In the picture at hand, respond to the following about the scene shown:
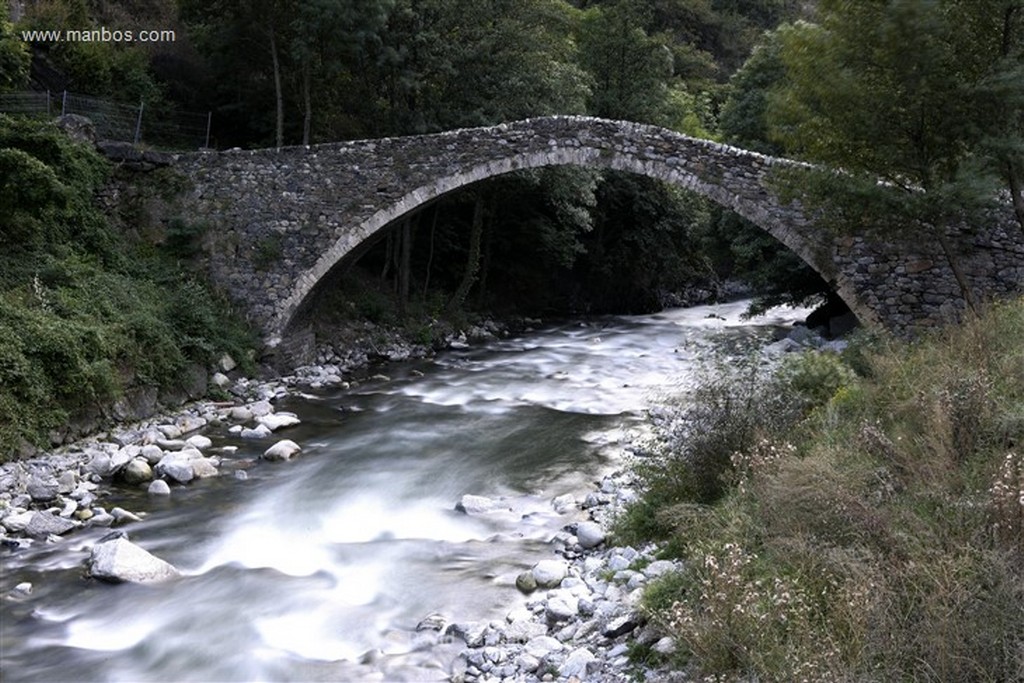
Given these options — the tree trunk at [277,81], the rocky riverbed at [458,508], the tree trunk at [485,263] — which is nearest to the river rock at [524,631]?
the rocky riverbed at [458,508]

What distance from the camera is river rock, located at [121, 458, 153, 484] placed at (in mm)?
8117

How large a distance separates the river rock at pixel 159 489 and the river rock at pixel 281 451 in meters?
1.31

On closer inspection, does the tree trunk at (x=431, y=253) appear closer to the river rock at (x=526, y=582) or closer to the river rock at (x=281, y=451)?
the river rock at (x=281, y=451)

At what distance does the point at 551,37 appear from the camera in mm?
16484

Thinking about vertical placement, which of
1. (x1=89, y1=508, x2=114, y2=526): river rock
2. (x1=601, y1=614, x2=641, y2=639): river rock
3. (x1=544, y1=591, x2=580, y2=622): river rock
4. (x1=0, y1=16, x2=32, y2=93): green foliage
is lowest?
(x1=89, y1=508, x2=114, y2=526): river rock

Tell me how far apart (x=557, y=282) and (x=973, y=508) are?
61.3 feet

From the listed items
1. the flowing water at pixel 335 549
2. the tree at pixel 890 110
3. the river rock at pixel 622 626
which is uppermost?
the tree at pixel 890 110

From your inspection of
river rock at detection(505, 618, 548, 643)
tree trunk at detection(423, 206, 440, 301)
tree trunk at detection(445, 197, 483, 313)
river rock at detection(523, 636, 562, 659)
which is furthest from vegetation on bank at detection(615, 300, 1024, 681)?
tree trunk at detection(423, 206, 440, 301)

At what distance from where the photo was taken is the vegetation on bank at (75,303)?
8.38 m

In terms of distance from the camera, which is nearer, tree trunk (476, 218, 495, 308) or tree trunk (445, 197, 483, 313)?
tree trunk (445, 197, 483, 313)

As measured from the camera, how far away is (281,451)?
9188 mm

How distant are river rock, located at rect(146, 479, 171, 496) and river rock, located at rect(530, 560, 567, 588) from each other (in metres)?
3.94

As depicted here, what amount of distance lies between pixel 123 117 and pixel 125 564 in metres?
12.0

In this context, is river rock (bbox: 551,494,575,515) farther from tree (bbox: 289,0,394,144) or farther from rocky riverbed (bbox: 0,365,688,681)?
tree (bbox: 289,0,394,144)
